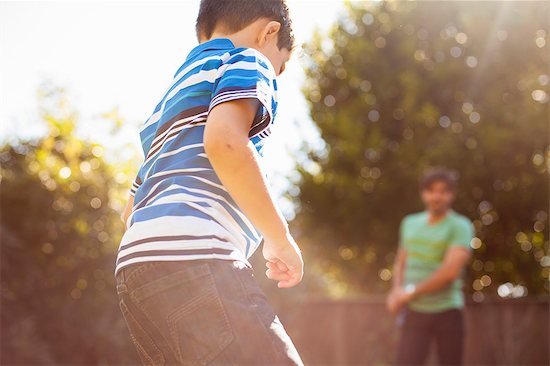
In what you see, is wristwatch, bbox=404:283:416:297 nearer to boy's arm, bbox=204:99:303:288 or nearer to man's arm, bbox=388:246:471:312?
man's arm, bbox=388:246:471:312

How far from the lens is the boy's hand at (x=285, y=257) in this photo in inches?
74.2

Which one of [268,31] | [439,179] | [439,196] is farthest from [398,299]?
[268,31]

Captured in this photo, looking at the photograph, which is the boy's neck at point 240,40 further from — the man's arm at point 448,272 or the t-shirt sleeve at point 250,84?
the man's arm at point 448,272

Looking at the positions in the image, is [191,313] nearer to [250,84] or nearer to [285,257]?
[285,257]

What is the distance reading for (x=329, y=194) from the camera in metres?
13.7

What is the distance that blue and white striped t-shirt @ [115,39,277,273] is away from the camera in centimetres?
186

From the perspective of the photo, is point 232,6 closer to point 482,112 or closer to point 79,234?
point 79,234

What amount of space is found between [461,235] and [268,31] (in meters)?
3.36

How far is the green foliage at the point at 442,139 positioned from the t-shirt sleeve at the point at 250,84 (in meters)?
11.0

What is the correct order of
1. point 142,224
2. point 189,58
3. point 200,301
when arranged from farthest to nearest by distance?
point 189,58 → point 142,224 → point 200,301

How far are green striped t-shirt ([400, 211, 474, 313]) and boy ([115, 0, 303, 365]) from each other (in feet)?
11.0

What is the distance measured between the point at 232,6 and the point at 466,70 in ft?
39.6

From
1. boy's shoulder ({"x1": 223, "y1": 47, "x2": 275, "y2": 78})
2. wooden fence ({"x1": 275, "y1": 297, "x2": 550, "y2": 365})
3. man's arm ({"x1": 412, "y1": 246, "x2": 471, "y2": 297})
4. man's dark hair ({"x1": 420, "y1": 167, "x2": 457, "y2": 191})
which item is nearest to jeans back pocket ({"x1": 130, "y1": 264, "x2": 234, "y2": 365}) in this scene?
boy's shoulder ({"x1": 223, "y1": 47, "x2": 275, "y2": 78})

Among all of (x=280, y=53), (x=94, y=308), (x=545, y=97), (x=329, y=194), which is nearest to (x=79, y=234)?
(x=94, y=308)
